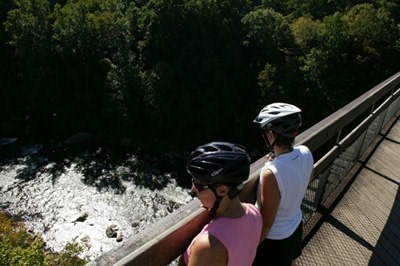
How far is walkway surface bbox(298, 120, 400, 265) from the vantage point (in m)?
3.37

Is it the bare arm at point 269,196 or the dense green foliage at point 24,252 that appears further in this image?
the dense green foliage at point 24,252

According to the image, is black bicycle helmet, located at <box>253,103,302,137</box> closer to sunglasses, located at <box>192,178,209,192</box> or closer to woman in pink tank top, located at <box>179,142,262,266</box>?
woman in pink tank top, located at <box>179,142,262,266</box>

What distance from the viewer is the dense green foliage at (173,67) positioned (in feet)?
99.8

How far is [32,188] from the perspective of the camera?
21.2 metres

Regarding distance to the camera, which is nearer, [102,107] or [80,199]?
→ [80,199]

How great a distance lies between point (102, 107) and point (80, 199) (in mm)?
15903

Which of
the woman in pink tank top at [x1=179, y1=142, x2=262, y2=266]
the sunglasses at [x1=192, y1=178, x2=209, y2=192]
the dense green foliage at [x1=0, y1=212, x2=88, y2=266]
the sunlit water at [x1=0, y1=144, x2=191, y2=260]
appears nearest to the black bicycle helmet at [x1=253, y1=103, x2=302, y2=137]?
the woman in pink tank top at [x1=179, y1=142, x2=262, y2=266]

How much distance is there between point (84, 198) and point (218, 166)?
21.3 meters

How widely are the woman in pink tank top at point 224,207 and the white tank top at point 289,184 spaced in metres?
0.44

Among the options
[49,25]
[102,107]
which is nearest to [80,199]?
[102,107]

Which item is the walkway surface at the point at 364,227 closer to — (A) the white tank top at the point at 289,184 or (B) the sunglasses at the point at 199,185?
(A) the white tank top at the point at 289,184

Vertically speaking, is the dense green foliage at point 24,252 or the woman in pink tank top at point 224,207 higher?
the woman in pink tank top at point 224,207

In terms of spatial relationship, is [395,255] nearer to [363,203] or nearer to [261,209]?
[363,203]

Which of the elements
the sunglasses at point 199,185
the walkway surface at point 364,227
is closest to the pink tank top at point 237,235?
the sunglasses at point 199,185
